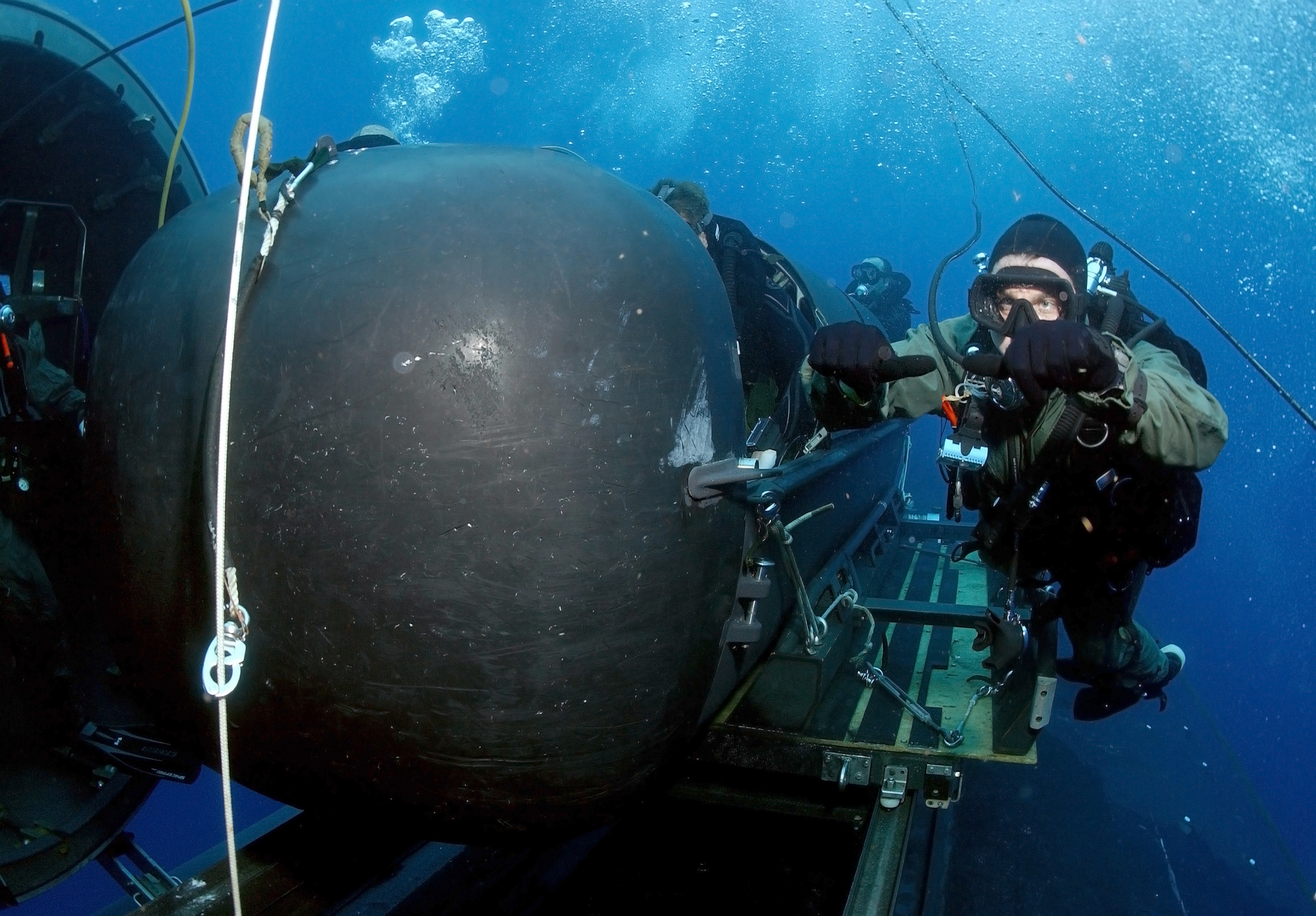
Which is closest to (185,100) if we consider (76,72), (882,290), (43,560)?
→ (76,72)

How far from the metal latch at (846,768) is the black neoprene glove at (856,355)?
3.54 feet

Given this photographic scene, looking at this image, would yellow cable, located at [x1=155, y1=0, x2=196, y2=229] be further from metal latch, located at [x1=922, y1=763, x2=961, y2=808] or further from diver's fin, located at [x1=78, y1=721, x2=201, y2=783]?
metal latch, located at [x1=922, y1=763, x2=961, y2=808]

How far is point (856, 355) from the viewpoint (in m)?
2.34

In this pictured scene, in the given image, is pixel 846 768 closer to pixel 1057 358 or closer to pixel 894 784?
pixel 894 784

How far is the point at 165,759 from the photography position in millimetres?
2432

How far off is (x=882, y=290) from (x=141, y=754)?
→ 7484 millimetres

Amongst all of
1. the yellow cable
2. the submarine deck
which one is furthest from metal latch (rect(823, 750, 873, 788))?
the yellow cable

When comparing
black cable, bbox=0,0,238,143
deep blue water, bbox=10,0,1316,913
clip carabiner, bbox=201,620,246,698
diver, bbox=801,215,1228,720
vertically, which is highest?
deep blue water, bbox=10,0,1316,913

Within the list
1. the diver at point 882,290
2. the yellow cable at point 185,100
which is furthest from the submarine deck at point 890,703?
the diver at point 882,290

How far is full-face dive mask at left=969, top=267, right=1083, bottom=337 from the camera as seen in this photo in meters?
2.51

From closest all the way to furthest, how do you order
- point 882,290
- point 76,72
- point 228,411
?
1. point 228,411
2. point 76,72
3. point 882,290

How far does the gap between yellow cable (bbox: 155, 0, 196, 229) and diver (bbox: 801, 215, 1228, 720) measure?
6.46ft

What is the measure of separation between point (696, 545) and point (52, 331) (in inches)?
116

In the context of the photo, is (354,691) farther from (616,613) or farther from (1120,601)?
(1120,601)
